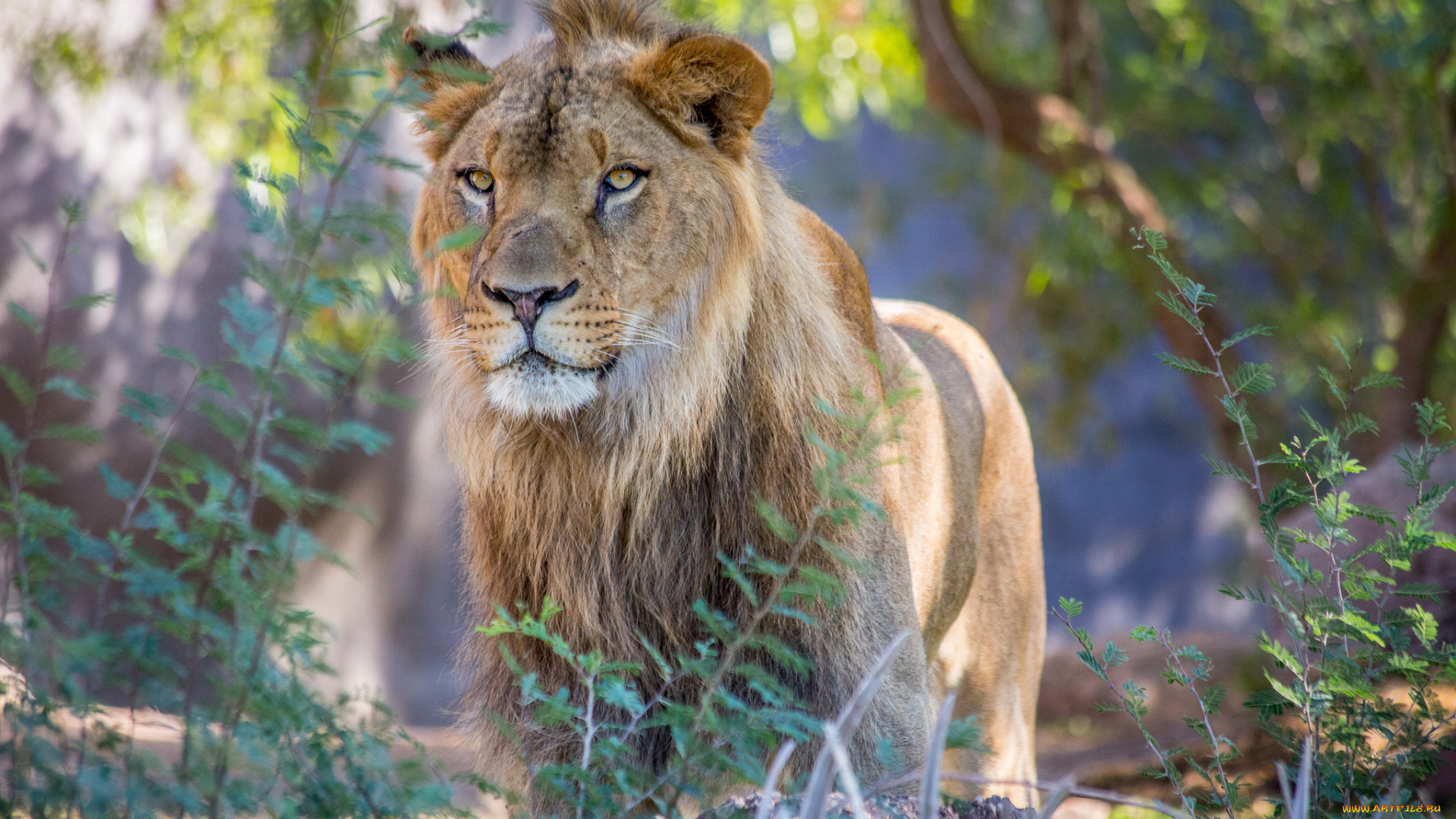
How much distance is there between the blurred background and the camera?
7.13m

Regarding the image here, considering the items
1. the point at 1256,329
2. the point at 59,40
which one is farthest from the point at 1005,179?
the point at 1256,329

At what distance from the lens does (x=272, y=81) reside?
7.12 metres

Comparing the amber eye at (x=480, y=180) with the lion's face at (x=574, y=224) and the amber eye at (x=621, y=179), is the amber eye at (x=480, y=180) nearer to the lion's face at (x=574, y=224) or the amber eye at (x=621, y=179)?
the lion's face at (x=574, y=224)

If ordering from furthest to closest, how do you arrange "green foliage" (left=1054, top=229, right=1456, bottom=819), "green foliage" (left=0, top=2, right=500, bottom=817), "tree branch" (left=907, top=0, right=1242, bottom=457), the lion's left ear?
1. "tree branch" (left=907, top=0, right=1242, bottom=457)
2. the lion's left ear
3. "green foliage" (left=1054, top=229, right=1456, bottom=819)
4. "green foliage" (left=0, top=2, right=500, bottom=817)

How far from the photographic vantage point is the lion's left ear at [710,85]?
8.96 feet

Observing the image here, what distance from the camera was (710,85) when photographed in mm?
2779

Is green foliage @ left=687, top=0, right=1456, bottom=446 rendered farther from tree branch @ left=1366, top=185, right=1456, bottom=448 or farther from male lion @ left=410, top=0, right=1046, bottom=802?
male lion @ left=410, top=0, right=1046, bottom=802

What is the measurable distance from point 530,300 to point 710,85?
709 mm

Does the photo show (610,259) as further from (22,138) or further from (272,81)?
(22,138)

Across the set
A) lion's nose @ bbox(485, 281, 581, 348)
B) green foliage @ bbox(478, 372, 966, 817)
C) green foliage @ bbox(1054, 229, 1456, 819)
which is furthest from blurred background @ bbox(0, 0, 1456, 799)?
green foliage @ bbox(1054, 229, 1456, 819)

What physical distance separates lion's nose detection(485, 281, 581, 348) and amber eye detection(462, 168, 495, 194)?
41 centimetres

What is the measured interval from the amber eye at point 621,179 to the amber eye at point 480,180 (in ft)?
0.96

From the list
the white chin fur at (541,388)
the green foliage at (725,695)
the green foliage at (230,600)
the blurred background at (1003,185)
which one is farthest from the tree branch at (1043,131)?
the green foliage at (230,600)

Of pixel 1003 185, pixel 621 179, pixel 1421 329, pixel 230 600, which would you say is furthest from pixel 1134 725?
pixel 230 600
